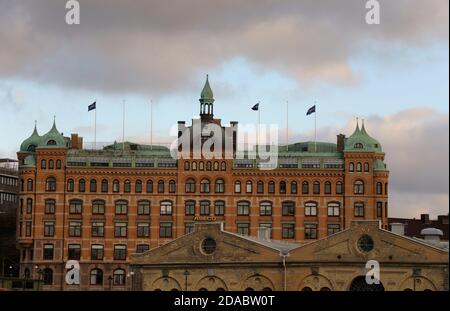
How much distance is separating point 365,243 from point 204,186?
58308mm

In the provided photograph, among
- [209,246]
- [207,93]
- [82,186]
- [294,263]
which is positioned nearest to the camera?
[294,263]

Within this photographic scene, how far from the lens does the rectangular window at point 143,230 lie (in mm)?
182750

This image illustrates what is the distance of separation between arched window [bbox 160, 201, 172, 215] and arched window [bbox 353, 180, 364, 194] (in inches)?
1017

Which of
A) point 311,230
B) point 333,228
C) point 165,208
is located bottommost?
point 311,230

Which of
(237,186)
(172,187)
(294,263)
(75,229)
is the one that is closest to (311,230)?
(237,186)

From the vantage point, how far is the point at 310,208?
183875mm

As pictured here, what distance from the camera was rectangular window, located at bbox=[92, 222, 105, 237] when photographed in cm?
18262

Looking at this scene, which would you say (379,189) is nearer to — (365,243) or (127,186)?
(127,186)

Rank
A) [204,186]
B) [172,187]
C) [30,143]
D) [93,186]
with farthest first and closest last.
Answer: [30,143]
[172,187]
[204,186]
[93,186]

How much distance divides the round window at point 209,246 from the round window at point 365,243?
14.8 meters

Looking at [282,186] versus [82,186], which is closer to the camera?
[82,186]
